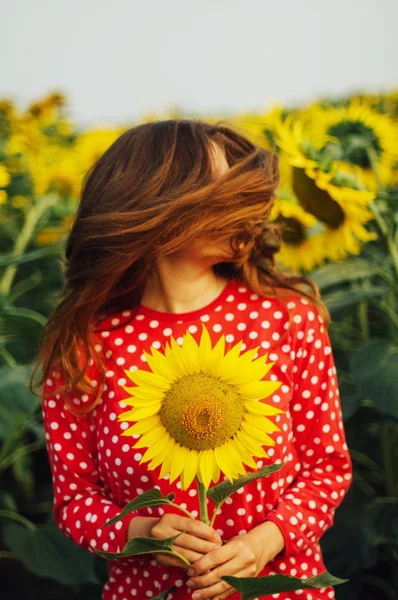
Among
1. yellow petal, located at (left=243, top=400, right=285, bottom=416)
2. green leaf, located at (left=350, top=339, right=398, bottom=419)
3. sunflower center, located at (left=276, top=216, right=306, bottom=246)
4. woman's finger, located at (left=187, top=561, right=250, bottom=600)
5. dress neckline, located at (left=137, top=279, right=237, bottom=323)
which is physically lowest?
green leaf, located at (left=350, top=339, right=398, bottom=419)

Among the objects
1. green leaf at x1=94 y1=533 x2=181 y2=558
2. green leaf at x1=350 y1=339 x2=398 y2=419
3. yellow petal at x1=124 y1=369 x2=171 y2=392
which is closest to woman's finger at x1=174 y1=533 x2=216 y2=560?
green leaf at x1=94 y1=533 x2=181 y2=558

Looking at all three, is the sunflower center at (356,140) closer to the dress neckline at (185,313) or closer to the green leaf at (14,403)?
the dress neckline at (185,313)

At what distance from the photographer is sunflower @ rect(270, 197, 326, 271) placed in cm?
183

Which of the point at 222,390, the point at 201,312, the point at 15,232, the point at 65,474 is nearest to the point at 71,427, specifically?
the point at 65,474

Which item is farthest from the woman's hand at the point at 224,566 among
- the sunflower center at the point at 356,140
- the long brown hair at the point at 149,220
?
the sunflower center at the point at 356,140

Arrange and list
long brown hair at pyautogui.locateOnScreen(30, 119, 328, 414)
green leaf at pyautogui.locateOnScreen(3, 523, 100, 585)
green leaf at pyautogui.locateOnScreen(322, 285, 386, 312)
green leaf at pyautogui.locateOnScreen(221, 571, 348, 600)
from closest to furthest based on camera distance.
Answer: green leaf at pyautogui.locateOnScreen(221, 571, 348, 600), long brown hair at pyautogui.locateOnScreen(30, 119, 328, 414), green leaf at pyautogui.locateOnScreen(322, 285, 386, 312), green leaf at pyautogui.locateOnScreen(3, 523, 100, 585)

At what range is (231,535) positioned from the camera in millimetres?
1190

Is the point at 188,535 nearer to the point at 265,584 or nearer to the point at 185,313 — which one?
the point at 265,584

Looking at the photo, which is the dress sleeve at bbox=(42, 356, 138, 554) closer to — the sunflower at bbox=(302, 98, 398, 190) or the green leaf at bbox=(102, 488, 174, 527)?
the green leaf at bbox=(102, 488, 174, 527)

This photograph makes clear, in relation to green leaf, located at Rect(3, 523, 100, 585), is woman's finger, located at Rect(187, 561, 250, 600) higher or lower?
higher

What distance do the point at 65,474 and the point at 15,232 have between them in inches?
62.3

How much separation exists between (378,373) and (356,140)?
0.65 meters

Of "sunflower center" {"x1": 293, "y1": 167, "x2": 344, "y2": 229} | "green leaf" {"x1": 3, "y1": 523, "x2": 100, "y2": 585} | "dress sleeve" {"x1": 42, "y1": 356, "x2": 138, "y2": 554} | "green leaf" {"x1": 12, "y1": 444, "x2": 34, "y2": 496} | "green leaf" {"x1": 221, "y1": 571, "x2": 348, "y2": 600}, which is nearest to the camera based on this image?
"green leaf" {"x1": 221, "y1": 571, "x2": 348, "y2": 600}

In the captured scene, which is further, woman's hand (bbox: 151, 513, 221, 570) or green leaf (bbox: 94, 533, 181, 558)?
Result: woman's hand (bbox: 151, 513, 221, 570)
